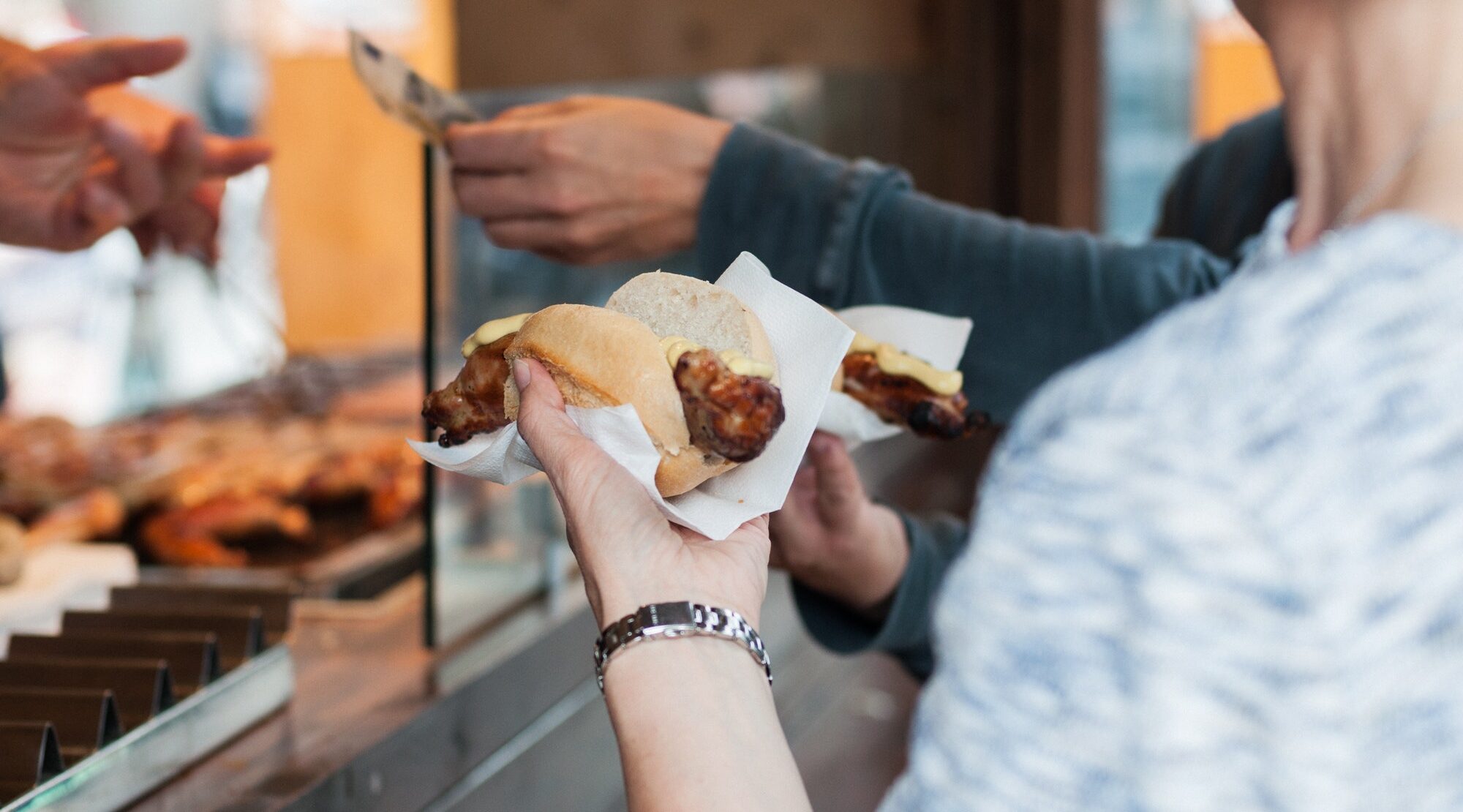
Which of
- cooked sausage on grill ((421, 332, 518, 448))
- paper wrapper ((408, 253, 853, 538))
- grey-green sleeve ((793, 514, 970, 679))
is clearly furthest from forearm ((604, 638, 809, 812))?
grey-green sleeve ((793, 514, 970, 679))

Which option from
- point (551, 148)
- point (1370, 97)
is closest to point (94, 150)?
point (551, 148)

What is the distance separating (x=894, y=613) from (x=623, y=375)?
0.69 m

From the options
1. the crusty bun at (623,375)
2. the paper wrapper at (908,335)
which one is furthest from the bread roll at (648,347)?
the paper wrapper at (908,335)

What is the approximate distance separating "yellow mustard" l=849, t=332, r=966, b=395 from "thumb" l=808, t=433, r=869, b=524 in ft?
0.46

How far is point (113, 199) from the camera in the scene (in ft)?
3.68

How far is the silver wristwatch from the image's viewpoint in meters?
0.66

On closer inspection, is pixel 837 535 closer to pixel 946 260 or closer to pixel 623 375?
pixel 946 260

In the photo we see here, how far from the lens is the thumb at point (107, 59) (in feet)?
3.38

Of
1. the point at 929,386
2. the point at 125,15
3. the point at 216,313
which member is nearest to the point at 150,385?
the point at 216,313

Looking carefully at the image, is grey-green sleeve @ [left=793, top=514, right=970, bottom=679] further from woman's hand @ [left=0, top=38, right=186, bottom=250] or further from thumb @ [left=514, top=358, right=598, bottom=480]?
woman's hand @ [left=0, top=38, right=186, bottom=250]

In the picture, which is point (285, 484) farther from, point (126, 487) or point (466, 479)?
point (466, 479)

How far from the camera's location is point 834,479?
46.7 inches

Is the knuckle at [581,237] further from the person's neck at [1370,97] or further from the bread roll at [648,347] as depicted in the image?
the person's neck at [1370,97]

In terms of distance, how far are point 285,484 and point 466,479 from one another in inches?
29.2
